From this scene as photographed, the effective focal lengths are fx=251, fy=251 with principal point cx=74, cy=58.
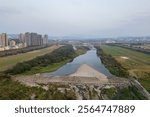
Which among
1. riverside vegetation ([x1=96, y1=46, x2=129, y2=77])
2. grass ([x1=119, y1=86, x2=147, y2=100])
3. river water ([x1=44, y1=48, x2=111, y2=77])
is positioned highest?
grass ([x1=119, y1=86, x2=147, y2=100])

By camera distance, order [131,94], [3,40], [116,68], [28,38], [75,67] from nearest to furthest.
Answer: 1. [131,94]
2. [116,68]
3. [75,67]
4. [3,40]
5. [28,38]

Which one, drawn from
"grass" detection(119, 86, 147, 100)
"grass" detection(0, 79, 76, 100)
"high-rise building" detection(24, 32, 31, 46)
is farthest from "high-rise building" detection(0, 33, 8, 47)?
"grass" detection(119, 86, 147, 100)

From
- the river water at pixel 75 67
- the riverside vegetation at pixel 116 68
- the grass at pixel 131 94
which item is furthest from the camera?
the river water at pixel 75 67

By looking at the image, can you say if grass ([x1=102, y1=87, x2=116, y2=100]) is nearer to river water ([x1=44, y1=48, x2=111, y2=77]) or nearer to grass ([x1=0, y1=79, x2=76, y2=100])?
grass ([x1=0, y1=79, x2=76, y2=100])

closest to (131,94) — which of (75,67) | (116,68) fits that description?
(116,68)

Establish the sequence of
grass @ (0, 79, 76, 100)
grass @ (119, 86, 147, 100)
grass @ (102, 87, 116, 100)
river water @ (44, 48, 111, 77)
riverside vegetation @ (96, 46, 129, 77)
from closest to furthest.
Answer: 1. grass @ (0, 79, 76, 100)
2. grass @ (119, 86, 147, 100)
3. grass @ (102, 87, 116, 100)
4. riverside vegetation @ (96, 46, 129, 77)
5. river water @ (44, 48, 111, 77)

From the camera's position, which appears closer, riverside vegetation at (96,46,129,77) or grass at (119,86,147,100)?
grass at (119,86,147,100)

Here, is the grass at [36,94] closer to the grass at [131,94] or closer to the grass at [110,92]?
the grass at [110,92]

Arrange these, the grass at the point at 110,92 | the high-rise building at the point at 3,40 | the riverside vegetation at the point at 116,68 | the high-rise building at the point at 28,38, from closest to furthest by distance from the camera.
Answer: the grass at the point at 110,92
the riverside vegetation at the point at 116,68
the high-rise building at the point at 3,40
the high-rise building at the point at 28,38

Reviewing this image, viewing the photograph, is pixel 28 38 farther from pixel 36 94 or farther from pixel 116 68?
pixel 36 94

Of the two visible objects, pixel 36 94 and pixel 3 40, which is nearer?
pixel 36 94

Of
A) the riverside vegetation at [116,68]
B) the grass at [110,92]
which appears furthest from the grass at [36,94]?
the riverside vegetation at [116,68]

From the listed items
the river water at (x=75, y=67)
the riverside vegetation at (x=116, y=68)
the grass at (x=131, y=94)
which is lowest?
the river water at (x=75, y=67)
